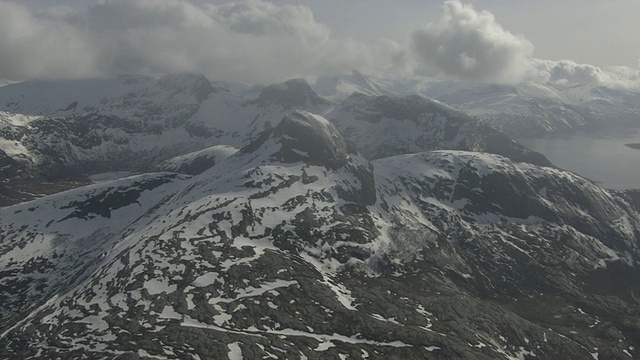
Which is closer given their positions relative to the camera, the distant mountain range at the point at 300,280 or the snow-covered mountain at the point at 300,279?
the distant mountain range at the point at 300,280

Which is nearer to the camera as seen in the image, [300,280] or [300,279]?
[300,280]

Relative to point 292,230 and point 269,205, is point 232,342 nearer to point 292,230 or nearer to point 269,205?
point 292,230

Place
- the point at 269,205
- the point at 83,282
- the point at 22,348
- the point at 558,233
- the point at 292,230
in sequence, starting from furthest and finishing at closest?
1. the point at 558,233
2. the point at 269,205
3. the point at 292,230
4. the point at 83,282
5. the point at 22,348

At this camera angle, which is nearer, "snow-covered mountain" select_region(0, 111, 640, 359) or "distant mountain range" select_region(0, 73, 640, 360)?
"distant mountain range" select_region(0, 73, 640, 360)

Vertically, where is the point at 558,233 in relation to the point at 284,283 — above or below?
above

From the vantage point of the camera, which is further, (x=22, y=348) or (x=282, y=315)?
(x=282, y=315)

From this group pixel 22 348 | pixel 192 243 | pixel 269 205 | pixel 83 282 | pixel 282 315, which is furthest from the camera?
pixel 269 205

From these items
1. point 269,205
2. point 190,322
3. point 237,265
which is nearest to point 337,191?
point 269,205

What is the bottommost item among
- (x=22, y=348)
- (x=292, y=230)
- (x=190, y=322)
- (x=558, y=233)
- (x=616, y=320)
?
(x=22, y=348)
